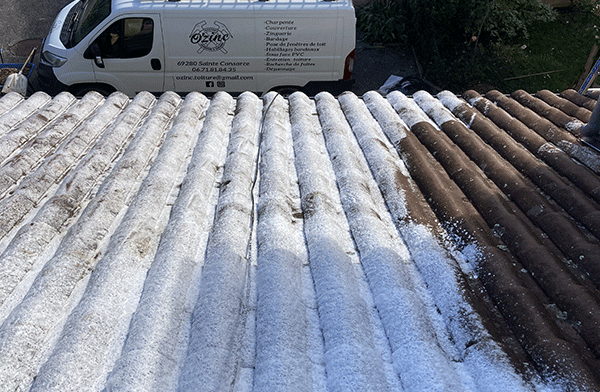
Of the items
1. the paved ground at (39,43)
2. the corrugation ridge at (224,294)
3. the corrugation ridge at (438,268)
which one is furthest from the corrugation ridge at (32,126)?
the paved ground at (39,43)

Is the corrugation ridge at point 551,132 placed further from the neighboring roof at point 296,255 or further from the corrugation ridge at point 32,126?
the corrugation ridge at point 32,126

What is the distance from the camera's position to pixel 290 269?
95.2 inches

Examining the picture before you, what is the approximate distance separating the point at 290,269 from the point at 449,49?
1088 cm

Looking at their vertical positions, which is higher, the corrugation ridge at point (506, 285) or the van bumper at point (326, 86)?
the corrugation ridge at point (506, 285)

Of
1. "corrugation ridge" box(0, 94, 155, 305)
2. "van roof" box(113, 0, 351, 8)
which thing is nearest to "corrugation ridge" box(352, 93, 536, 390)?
"corrugation ridge" box(0, 94, 155, 305)

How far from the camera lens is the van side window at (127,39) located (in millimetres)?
7531

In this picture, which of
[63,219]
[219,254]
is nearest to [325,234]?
[219,254]

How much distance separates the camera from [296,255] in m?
2.56

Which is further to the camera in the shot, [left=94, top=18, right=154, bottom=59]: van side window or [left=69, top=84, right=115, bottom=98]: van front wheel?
[left=69, top=84, right=115, bottom=98]: van front wheel

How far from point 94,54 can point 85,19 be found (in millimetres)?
856

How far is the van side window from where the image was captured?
7.53 m

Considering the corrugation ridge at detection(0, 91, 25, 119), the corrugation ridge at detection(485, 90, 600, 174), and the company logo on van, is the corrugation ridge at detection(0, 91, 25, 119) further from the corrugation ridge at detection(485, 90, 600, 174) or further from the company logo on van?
the corrugation ridge at detection(485, 90, 600, 174)

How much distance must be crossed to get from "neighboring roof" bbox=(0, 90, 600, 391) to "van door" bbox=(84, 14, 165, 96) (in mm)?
3912

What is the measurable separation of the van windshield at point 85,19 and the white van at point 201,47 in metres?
0.03
